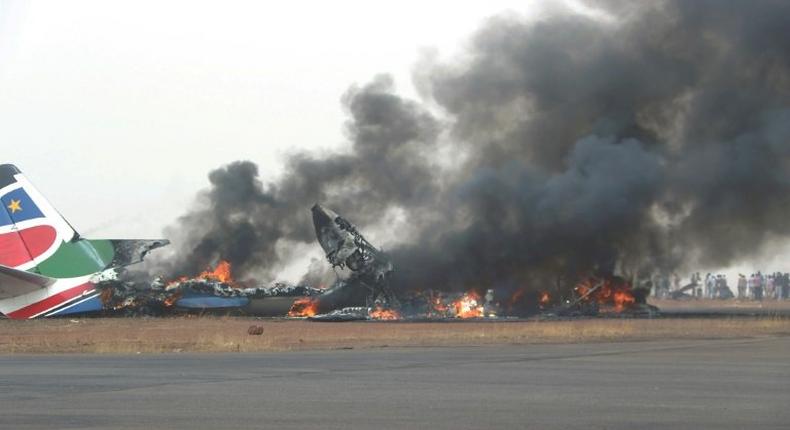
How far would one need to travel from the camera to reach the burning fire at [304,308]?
221 feet

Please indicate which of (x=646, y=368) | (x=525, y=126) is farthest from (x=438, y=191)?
(x=646, y=368)

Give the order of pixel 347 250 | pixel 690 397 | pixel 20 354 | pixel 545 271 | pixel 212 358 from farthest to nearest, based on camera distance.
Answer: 1. pixel 545 271
2. pixel 347 250
3. pixel 20 354
4. pixel 212 358
5. pixel 690 397

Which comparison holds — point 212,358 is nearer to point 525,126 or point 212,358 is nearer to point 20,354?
point 20,354

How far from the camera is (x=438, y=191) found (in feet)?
247

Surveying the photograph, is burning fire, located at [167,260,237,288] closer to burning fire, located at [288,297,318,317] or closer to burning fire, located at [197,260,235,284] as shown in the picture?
burning fire, located at [197,260,235,284]

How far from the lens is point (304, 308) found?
6756cm

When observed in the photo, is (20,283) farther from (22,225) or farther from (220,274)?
(220,274)

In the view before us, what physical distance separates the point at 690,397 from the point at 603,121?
5320 cm

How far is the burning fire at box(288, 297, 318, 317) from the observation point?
67.2 meters

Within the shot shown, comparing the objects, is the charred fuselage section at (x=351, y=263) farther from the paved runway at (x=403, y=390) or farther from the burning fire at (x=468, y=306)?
the paved runway at (x=403, y=390)

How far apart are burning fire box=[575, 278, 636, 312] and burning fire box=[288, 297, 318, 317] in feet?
51.3

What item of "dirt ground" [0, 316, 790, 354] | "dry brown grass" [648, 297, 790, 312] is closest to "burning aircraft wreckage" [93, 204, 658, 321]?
"dirt ground" [0, 316, 790, 354]

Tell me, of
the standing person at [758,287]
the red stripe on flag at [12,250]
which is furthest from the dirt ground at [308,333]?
the standing person at [758,287]

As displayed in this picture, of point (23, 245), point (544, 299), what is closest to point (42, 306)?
point (23, 245)
